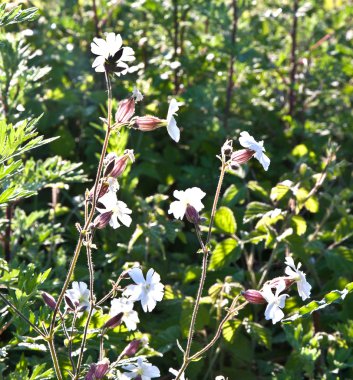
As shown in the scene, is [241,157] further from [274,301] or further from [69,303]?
[69,303]

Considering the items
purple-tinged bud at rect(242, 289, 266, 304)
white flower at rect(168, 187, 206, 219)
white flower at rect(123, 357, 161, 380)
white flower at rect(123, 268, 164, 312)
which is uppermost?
white flower at rect(168, 187, 206, 219)

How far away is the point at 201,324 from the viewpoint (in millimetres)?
2299

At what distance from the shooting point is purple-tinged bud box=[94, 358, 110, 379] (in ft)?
4.99

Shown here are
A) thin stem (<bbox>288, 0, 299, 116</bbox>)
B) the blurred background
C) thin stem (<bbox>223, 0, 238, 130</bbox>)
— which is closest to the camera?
the blurred background

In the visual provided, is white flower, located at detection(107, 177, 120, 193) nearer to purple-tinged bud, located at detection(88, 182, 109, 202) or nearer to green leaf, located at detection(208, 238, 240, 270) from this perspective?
purple-tinged bud, located at detection(88, 182, 109, 202)

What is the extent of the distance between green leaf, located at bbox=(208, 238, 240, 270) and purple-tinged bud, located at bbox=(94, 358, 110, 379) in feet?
3.01

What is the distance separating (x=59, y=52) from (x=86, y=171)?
76 cm

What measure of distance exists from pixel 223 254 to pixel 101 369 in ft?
3.10

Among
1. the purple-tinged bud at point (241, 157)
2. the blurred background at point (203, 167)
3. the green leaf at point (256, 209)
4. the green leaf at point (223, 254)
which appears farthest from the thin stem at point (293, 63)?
the purple-tinged bud at point (241, 157)

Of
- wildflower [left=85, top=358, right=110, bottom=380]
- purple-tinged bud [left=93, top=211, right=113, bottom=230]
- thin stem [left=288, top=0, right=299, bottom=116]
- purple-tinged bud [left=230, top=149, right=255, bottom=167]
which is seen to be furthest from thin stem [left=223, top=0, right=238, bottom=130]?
wildflower [left=85, top=358, right=110, bottom=380]

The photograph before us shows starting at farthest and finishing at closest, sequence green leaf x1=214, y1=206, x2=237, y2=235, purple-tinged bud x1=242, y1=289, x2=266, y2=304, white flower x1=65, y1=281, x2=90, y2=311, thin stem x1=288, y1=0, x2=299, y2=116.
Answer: thin stem x1=288, y1=0, x2=299, y2=116, green leaf x1=214, y1=206, x2=237, y2=235, white flower x1=65, y1=281, x2=90, y2=311, purple-tinged bud x1=242, y1=289, x2=266, y2=304

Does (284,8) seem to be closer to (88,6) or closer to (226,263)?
(88,6)

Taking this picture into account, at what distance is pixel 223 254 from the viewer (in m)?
2.41

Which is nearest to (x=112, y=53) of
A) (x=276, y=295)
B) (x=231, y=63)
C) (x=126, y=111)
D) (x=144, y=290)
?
(x=126, y=111)
